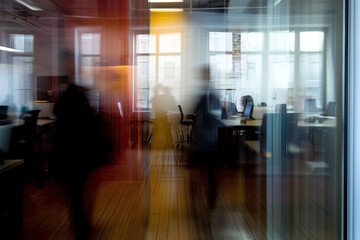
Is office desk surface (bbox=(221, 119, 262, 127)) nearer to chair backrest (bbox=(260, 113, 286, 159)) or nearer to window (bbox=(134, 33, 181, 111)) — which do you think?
chair backrest (bbox=(260, 113, 286, 159))

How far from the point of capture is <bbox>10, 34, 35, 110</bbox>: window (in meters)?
3.49

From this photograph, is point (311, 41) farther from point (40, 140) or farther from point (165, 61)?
point (165, 61)

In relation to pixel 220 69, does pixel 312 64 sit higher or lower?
lower

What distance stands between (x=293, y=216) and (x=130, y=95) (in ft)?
10.7

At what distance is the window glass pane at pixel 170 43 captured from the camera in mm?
6348

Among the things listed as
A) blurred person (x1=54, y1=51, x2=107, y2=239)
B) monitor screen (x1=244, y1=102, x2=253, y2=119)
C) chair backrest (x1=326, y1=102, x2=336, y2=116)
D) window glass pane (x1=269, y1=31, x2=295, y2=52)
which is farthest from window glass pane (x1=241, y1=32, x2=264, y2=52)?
blurred person (x1=54, y1=51, x2=107, y2=239)

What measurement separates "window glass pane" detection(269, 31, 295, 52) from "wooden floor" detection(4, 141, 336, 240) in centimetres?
74

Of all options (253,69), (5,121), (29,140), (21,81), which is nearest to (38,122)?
(29,140)

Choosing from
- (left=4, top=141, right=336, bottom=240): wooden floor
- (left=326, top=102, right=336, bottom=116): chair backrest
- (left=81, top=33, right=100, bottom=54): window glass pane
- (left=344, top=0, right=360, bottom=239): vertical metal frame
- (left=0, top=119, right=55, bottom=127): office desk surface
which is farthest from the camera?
(left=81, top=33, right=100, bottom=54): window glass pane

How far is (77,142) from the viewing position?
254 cm

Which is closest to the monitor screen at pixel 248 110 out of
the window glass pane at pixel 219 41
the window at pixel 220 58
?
the window at pixel 220 58

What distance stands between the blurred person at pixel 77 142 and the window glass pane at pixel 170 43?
13.0 feet

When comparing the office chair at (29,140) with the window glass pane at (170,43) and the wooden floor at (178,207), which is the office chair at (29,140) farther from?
the window glass pane at (170,43)

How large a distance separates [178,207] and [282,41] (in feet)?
7.05
